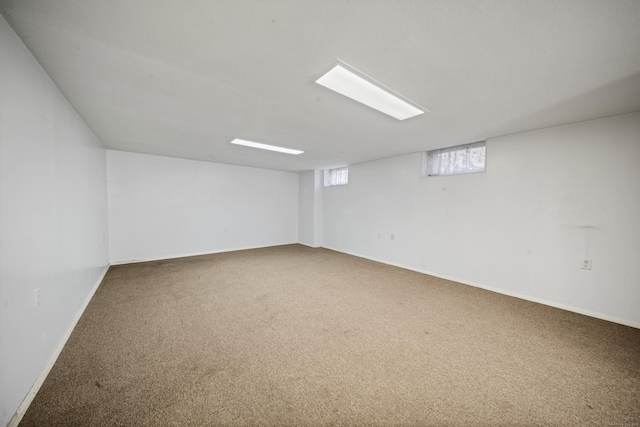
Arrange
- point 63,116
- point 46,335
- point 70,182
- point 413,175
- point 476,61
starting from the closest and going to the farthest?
point 476,61, point 46,335, point 63,116, point 70,182, point 413,175

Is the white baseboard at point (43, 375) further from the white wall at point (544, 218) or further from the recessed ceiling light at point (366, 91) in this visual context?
the white wall at point (544, 218)

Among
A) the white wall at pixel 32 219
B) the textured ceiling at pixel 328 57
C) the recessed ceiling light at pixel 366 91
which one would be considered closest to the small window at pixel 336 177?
the textured ceiling at pixel 328 57

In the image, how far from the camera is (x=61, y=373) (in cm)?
160

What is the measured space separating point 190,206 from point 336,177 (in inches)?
152

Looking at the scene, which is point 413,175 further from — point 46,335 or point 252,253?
point 46,335

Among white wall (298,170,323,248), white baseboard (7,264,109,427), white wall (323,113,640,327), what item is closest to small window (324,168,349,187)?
white wall (298,170,323,248)

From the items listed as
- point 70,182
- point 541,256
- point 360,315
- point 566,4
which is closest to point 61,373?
point 70,182

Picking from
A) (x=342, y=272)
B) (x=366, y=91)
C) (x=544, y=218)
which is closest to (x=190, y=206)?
(x=342, y=272)

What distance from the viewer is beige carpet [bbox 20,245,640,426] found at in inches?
52.3

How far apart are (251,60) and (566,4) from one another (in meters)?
1.78

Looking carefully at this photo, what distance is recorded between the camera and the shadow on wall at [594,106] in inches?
73.7

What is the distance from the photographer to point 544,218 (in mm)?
2893

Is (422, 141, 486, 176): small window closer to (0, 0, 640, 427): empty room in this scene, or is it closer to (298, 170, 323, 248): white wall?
(0, 0, 640, 427): empty room

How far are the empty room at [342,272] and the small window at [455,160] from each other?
0.04 m
